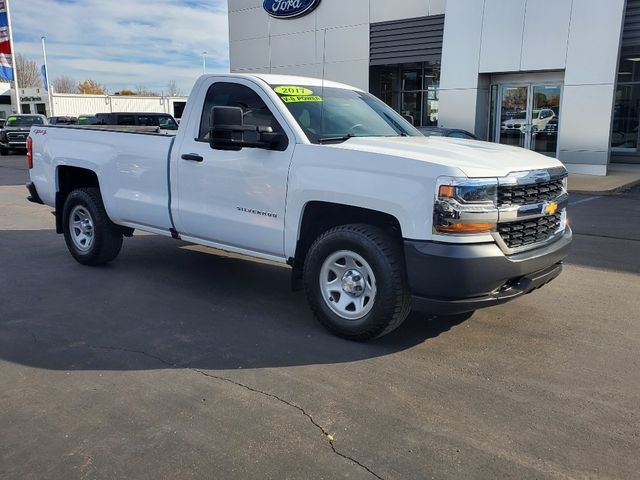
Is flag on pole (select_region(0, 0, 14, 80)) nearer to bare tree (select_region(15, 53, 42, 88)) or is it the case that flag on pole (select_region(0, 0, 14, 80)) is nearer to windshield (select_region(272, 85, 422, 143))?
windshield (select_region(272, 85, 422, 143))

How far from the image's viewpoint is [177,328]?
193 inches

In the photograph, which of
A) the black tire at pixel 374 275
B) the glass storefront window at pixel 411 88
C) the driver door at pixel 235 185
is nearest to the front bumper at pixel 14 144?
the glass storefront window at pixel 411 88

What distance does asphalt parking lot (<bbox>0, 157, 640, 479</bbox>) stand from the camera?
10.0 feet

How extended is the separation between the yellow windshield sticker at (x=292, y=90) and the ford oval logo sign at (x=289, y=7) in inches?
785

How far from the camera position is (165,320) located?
5109 mm

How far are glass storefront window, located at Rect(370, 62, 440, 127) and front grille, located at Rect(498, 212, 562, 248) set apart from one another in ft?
64.9

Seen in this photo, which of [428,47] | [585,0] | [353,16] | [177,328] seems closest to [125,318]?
[177,328]

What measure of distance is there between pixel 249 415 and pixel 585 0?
17578mm

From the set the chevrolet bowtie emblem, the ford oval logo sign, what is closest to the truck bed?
the chevrolet bowtie emblem

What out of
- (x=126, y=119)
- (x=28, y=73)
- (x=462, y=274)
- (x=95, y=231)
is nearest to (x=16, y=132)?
(x=126, y=119)

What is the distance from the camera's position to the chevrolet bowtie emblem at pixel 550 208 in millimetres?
4516

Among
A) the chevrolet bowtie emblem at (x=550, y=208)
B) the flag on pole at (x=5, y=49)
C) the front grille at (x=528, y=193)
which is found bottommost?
the chevrolet bowtie emblem at (x=550, y=208)

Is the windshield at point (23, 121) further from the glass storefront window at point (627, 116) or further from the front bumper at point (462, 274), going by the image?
the front bumper at point (462, 274)

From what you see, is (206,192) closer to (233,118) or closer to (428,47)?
(233,118)
